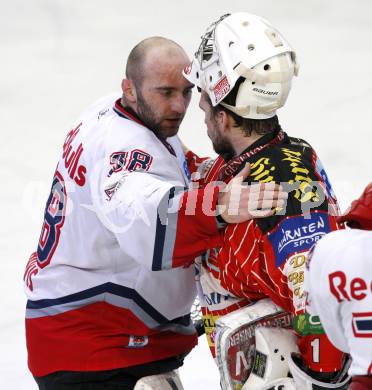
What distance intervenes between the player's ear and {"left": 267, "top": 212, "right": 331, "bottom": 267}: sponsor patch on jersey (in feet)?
2.63

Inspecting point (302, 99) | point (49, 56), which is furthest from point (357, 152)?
point (49, 56)

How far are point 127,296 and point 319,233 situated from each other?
77 cm

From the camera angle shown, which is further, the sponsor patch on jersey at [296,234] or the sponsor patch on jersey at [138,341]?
the sponsor patch on jersey at [138,341]

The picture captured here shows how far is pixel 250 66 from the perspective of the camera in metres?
2.84

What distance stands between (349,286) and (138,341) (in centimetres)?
134

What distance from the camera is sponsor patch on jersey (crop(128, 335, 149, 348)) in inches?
127

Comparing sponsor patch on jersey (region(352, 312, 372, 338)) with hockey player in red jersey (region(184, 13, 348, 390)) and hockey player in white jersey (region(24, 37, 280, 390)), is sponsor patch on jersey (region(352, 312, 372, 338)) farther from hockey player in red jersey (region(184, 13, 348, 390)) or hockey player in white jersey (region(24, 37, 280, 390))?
hockey player in white jersey (region(24, 37, 280, 390))

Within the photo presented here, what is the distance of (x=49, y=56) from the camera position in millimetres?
6922

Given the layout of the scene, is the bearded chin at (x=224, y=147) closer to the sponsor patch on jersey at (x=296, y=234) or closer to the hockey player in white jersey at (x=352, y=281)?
the sponsor patch on jersey at (x=296, y=234)

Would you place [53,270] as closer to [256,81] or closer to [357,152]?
[256,81]

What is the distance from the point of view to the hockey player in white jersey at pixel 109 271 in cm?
312

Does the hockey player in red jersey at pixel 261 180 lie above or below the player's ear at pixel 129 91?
below

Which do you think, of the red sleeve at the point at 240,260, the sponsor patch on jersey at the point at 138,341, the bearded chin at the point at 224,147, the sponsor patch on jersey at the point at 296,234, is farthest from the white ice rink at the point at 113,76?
the sponsor patch on jersey at the point at 296,234

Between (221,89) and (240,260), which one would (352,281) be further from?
(221,89)
